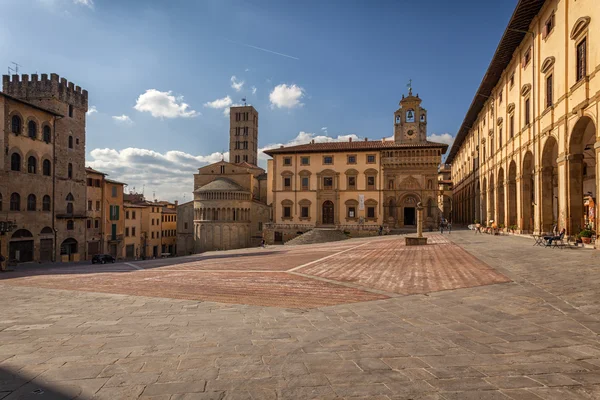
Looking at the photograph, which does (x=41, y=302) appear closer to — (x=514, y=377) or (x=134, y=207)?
(x=514, y=377)

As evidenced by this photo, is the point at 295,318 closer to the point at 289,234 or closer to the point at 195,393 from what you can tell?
the point at 195,393

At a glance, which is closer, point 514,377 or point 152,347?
point 514,377

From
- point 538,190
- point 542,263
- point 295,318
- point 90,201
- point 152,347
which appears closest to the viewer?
point 152,347

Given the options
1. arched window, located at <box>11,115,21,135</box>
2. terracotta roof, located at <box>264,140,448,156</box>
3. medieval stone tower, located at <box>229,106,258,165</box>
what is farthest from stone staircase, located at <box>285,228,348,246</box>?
medieval stone tower, located at <box>229,106,258,165</box>

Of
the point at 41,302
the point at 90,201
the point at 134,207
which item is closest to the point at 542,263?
the point at 41,302

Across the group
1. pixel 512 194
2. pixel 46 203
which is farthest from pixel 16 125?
pixel 512 194

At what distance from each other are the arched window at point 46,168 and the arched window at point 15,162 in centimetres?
315

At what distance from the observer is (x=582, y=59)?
1698 centimetres

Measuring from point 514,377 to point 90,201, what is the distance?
50699mm

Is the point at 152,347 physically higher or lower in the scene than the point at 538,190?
lower

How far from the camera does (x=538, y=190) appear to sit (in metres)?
22.0

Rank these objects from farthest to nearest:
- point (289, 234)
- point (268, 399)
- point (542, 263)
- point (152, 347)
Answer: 1. point (289, 234)
2. point (542, 263)
3. point (152, 347)
4. point (268, 399)

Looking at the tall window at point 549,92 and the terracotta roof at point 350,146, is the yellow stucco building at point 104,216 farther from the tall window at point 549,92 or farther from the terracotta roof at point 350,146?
the tall window at point 549,92

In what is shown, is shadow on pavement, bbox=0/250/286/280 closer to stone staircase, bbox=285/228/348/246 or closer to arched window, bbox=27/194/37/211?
arched window, bbox=27/194/37/211
